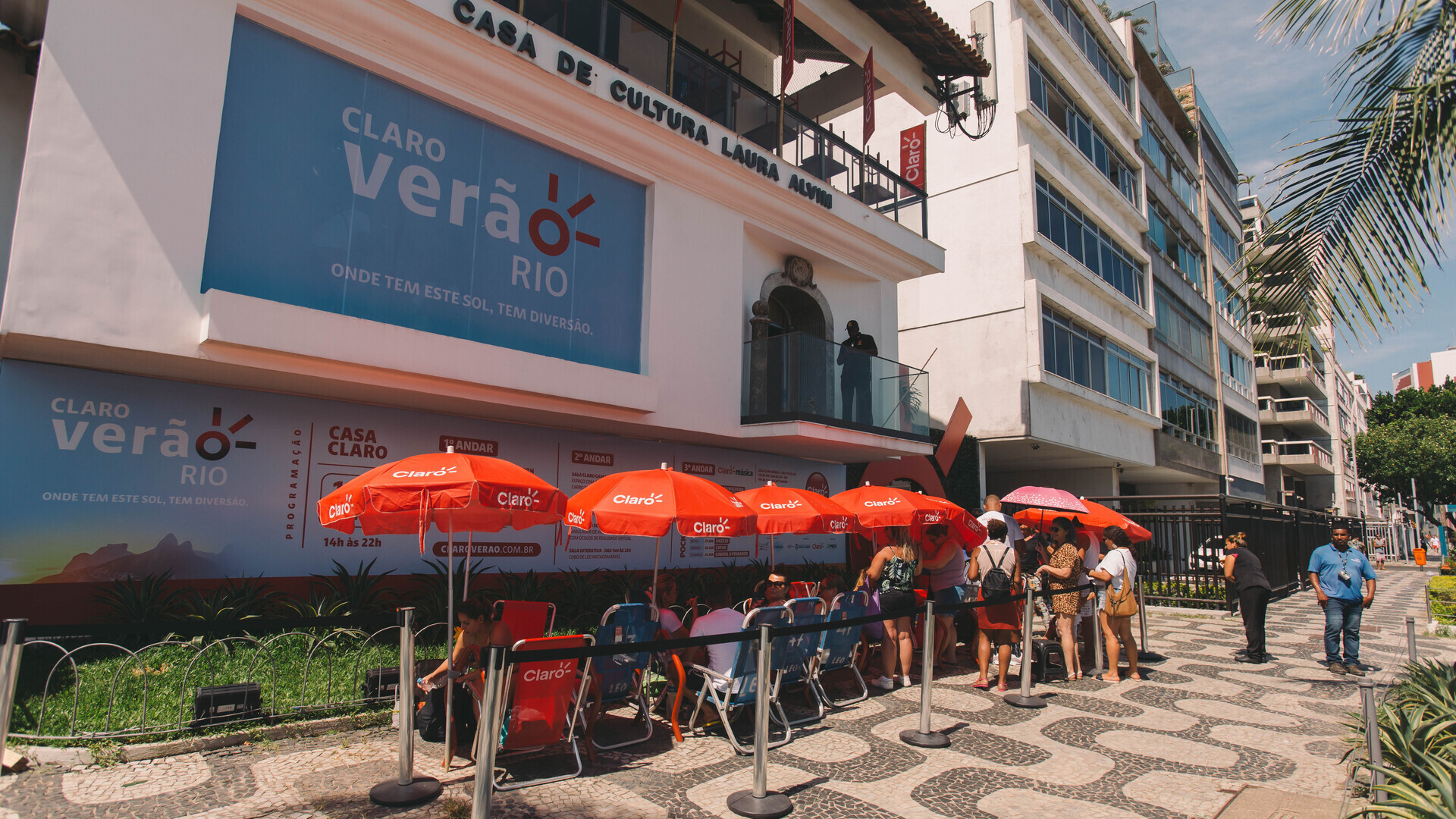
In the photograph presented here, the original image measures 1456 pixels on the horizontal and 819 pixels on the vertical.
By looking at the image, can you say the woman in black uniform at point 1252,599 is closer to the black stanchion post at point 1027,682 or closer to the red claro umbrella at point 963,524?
the red claro umbrella at point 963,524

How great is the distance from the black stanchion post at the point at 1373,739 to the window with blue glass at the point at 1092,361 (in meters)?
17.4

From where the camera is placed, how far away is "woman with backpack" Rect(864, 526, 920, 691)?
8367mm

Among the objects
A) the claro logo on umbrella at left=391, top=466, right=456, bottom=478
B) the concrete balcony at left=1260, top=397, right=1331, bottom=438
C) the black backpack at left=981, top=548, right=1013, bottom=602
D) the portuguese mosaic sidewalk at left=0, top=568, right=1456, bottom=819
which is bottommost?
the portuguese mosaic sidewalk at left=0, top=568, right=1456, bottom=819

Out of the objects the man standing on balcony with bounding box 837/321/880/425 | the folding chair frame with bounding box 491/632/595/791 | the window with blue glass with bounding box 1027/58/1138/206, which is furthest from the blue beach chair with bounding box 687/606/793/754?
the window with blue glass with bounding box 1027/58/1138/206

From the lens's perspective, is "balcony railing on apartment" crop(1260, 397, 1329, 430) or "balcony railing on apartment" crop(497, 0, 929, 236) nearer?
"balcony railing on apartment" crop(497, 0, 929, 236)

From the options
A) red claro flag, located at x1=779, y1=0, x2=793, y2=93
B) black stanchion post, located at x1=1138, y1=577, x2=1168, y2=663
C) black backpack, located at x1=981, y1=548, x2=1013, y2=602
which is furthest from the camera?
red claro flag, located at x1=779, y1=0, x2=793, y2=93

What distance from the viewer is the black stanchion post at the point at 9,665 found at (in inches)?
165

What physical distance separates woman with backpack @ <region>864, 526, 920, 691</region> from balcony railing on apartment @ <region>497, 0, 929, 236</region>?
7.97 m

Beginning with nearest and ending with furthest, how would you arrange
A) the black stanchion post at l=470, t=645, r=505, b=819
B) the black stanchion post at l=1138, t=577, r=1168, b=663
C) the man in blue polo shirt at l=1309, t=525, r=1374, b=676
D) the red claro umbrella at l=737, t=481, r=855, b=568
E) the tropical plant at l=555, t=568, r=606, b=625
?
the black stanchion post at l=470, t=645, r=505, b=819 → the red claro umbrella at l=737, t=481, r=855, b=568 → the man in blue polo shirt at l=1309, t=525, r=1374, b=676 → the black stanchion post at l=1138, t=577, r=1168, b=663 → the tropical plant at l=555, t=568, r=606, b=625

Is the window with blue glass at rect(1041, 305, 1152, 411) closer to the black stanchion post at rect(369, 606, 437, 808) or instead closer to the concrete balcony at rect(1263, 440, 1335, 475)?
the black stanchion post at rect(369, 606, 437, 808)

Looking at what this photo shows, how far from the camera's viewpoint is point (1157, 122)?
3241 centimetres

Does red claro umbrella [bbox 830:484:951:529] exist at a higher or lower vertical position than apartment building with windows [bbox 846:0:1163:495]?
lower

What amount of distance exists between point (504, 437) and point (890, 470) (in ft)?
32.5

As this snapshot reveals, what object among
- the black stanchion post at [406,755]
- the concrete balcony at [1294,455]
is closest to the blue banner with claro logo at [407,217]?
the black stanchion post at [406,755]
